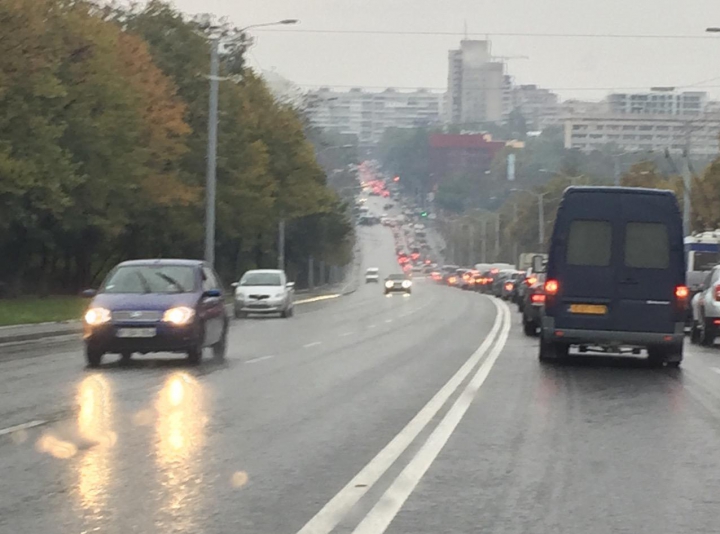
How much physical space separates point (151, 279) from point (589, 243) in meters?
6.74

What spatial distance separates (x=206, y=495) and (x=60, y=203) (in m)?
43.8

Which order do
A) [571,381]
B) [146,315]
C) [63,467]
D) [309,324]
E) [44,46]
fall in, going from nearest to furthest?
1. [63,467]
2. [571,381]
3. [146,315]
4. [309,324]
5. [44,46]

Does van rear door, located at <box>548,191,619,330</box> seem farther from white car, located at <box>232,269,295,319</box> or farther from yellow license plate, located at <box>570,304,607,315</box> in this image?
white car, located at <box>232,269,295,319</box>

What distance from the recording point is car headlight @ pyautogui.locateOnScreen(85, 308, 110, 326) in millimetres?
23750

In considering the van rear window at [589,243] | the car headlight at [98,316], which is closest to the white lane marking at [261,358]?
the car headlight at [98,316]

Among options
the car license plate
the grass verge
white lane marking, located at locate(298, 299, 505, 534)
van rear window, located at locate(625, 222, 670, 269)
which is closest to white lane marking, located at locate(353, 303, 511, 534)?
white lane marking, located at locate(298, 299, 505, 534)

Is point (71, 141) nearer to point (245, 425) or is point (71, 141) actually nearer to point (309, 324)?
point (309, 324)

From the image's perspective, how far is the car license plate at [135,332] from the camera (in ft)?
77.9

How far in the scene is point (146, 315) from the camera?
2389 cm

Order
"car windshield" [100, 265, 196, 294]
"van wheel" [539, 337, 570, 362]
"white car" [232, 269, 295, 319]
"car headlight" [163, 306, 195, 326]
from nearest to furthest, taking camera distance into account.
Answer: "car headlight" [163, 306, 195, 326]
"car windshield" [100, 265, 196, 294]
"van wheel" [539, 337, 570, 362]
"white car" [232, 269, 295, 319]

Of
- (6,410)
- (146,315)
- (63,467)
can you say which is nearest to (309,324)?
(146,315)

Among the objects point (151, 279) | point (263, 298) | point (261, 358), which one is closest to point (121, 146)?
point (263, 298)

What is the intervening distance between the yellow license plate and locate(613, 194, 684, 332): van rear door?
19cm

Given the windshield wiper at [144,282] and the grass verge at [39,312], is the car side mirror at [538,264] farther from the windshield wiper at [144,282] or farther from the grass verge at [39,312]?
the grass verge at [39,312]
